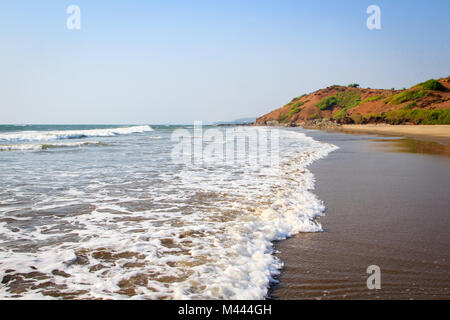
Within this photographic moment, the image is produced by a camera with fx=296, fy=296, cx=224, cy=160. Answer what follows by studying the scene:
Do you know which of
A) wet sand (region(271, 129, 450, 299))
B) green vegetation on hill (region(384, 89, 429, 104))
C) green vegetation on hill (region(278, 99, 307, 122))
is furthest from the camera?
green vegetation on hill (region(278, 99, 307, 122))

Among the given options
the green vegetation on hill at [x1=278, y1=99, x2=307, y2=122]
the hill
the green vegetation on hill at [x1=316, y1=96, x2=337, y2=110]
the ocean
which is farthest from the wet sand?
the green vegetation on hill at [x1=278, y1=99, x2=307, y2=122]

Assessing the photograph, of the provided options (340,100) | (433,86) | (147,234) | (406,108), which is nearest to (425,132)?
(406,108)

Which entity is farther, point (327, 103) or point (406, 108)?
point (327, 103)

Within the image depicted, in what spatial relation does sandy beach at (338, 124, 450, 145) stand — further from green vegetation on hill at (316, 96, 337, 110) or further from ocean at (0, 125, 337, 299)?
green vegetation on hill at (316, 96, 337, 110)

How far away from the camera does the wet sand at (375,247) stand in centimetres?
247

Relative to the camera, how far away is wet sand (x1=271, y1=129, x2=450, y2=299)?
8.11ft

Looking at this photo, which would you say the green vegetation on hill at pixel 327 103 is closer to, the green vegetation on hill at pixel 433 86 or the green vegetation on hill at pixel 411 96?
the green vegetation on hill at pixel 411 96

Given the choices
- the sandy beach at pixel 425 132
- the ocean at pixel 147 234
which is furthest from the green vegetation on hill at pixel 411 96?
the ocean at pixel 147 234

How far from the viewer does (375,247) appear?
10.7 ft

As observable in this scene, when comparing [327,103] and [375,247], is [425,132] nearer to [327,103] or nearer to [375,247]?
[375,247]

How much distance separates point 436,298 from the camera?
7.57ft

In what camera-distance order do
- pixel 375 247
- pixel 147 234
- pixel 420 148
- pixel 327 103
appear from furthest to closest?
pixel 327 103 → pixel 420 148 → pixel 147 234 → pixel 375 247

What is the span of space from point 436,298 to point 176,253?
2.36m

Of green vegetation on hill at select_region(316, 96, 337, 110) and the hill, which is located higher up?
green vegetation on hill at select_region(316, 96, 337, 110)
